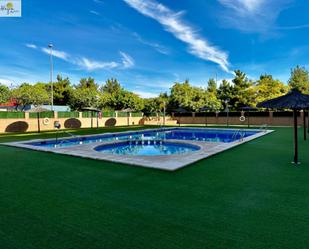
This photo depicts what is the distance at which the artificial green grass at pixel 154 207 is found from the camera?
230 cm

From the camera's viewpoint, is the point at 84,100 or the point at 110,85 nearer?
the point at 84,100

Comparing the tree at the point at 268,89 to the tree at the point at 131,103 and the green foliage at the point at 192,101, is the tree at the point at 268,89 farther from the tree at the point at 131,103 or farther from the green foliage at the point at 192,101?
the tree at the point at 131,103

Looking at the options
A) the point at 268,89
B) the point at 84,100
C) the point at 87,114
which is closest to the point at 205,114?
the point at 268,89

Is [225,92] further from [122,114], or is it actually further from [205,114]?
[122,114]

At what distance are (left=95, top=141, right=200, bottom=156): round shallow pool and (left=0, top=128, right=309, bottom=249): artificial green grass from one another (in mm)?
3744

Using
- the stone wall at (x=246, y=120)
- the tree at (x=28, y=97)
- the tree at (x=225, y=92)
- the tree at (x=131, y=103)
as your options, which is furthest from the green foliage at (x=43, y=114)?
the tree at (x=225, y=92)

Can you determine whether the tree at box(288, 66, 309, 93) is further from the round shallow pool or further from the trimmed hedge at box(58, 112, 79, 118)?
the trimmed hedge at box(58, 112, 79, 118)

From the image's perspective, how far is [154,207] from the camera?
315cm

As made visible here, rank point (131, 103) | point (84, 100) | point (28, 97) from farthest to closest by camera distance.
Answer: point (84, 100) → point (28, 97) → point (131, 103)

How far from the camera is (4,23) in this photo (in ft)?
58.5

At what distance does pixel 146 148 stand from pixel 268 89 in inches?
1097

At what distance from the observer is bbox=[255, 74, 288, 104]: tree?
99.7ft

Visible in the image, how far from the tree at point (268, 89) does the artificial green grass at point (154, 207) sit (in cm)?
2774

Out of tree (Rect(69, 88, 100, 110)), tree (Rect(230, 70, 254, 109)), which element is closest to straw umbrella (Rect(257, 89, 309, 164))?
tree (Rect(230, 70, 254, 109))
